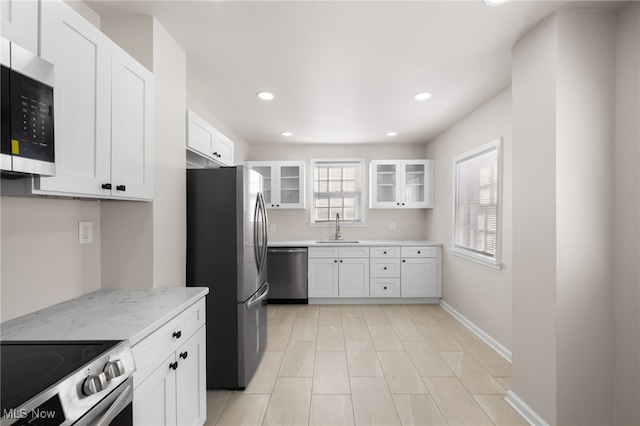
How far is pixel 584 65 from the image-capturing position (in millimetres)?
1732

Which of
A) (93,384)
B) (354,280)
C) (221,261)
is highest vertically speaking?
(221,261)

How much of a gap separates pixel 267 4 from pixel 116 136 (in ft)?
3.64

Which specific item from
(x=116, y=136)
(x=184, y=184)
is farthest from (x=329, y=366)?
(x=116, y=136)

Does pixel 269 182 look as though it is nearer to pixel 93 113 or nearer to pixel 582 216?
pixel 93 113

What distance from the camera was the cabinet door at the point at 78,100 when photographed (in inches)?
44.9

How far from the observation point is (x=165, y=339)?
1354 mm

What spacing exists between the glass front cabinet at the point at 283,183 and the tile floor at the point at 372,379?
1987mm

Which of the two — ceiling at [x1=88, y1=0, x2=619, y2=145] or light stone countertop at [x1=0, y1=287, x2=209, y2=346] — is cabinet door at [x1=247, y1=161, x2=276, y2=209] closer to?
ceiling at [x1=88, y1=0, x2=619, y2=145]

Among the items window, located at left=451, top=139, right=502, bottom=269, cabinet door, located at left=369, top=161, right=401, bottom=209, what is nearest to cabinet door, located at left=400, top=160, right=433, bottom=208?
cabinet door, located at left=369, top=161, right=401, bottom=209

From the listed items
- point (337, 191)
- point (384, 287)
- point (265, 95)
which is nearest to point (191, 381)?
point (265, 95)

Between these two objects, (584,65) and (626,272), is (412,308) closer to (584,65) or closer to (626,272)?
(626,272)

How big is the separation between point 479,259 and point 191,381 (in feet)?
9.85

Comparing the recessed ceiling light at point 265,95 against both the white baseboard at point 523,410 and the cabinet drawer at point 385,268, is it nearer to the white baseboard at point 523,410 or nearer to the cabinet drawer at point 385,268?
the cabinet drawer at point 385,268

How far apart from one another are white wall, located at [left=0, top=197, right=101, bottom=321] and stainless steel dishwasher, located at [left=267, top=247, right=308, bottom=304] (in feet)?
9.19
